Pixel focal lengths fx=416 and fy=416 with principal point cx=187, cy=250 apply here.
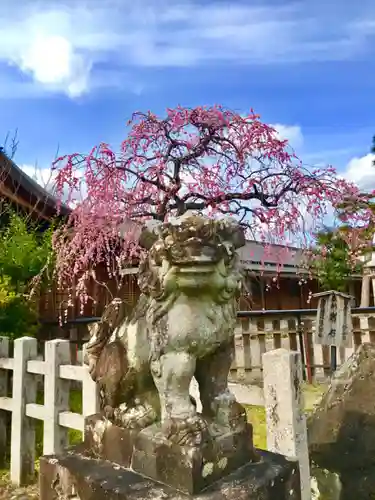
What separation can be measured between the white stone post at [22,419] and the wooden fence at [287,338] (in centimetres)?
351

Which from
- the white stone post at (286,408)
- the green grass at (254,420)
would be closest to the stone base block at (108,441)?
the white stone post at (286,408)

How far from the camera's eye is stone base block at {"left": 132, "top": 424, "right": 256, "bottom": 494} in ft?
4.36

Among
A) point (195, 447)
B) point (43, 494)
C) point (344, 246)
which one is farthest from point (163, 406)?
point (344, 246)

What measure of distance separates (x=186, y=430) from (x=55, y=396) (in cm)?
238

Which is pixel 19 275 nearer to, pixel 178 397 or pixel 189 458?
pixel 178 397

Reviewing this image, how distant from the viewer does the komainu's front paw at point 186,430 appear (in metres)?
1.36

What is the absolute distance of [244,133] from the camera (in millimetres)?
6496

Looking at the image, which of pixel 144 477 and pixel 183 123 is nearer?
pixel 144 477

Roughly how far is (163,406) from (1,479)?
3208 mm

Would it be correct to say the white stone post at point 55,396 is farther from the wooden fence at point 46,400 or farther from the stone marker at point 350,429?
the stone marker at point 350,429

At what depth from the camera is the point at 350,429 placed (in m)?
2.42

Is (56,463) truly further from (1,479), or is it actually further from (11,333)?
(11,333)

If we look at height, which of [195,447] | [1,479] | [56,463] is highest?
[195,447]

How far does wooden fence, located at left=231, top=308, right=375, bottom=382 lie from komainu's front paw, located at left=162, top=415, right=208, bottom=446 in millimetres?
5270
